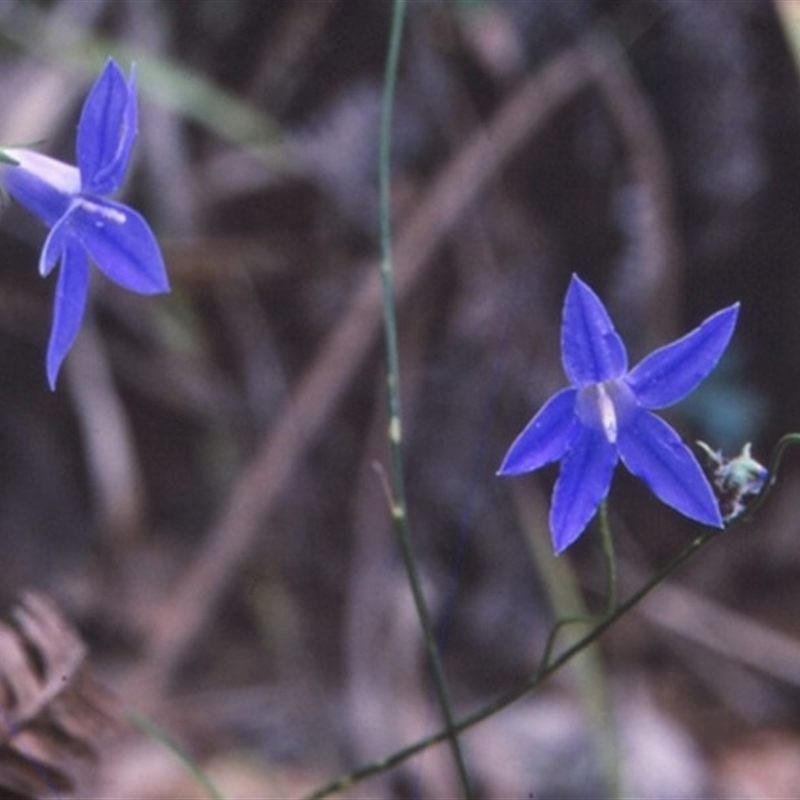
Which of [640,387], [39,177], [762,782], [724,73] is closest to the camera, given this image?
[640,387]

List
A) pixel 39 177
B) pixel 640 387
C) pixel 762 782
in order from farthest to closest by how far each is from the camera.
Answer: pixel 762 782 → pixel 39 177 → pixel 640 387

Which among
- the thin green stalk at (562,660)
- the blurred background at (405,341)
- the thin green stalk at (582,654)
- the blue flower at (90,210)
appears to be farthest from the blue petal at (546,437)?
the blurred background at (405,341)

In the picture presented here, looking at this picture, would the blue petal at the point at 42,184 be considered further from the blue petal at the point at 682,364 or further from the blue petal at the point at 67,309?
the blue petal at the point at 682,364

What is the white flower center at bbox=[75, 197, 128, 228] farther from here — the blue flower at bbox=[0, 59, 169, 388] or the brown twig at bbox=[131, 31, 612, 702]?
the brown twig at bbox=[131, 31, 612, 702]

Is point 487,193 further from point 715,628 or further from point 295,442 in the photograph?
point 715,628

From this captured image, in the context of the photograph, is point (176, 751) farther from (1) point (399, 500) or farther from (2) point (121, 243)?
(2) point (121, 243)

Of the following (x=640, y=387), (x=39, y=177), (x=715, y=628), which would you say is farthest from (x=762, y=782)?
(x=39, y=177)
